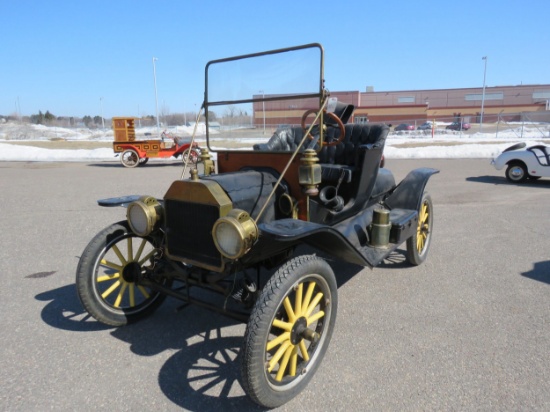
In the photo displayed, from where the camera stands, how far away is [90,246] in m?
2.87

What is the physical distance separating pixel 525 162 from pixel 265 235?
930 cm

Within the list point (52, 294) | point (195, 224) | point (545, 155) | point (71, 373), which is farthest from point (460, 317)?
point (545, 155)

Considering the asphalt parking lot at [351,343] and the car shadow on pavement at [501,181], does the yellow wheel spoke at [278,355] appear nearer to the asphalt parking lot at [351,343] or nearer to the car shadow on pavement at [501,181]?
the asphalt parking lot at [351,343]

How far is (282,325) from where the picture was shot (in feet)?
7.28

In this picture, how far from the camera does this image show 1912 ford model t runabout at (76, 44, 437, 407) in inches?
88.7

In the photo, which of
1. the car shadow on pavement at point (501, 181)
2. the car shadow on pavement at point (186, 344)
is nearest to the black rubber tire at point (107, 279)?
the car shadow on pavement at point (186, 344)

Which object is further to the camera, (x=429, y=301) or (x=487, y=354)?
(x=429, y=301)

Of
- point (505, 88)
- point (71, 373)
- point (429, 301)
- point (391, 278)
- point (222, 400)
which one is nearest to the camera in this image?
point (222, 400)

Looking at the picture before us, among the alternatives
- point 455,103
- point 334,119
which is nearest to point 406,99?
point 455,103

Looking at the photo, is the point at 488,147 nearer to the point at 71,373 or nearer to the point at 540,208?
the point at 540,208

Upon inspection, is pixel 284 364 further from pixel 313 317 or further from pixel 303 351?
pixel 313 317

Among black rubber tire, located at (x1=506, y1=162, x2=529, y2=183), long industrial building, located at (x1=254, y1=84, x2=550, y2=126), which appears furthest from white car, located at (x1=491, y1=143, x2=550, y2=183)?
long industrial building, located at (x1=254, y1=84, x2=550, y2=126)

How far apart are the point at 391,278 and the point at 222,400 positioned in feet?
7.61

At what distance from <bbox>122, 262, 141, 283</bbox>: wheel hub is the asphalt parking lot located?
36 centimetres
